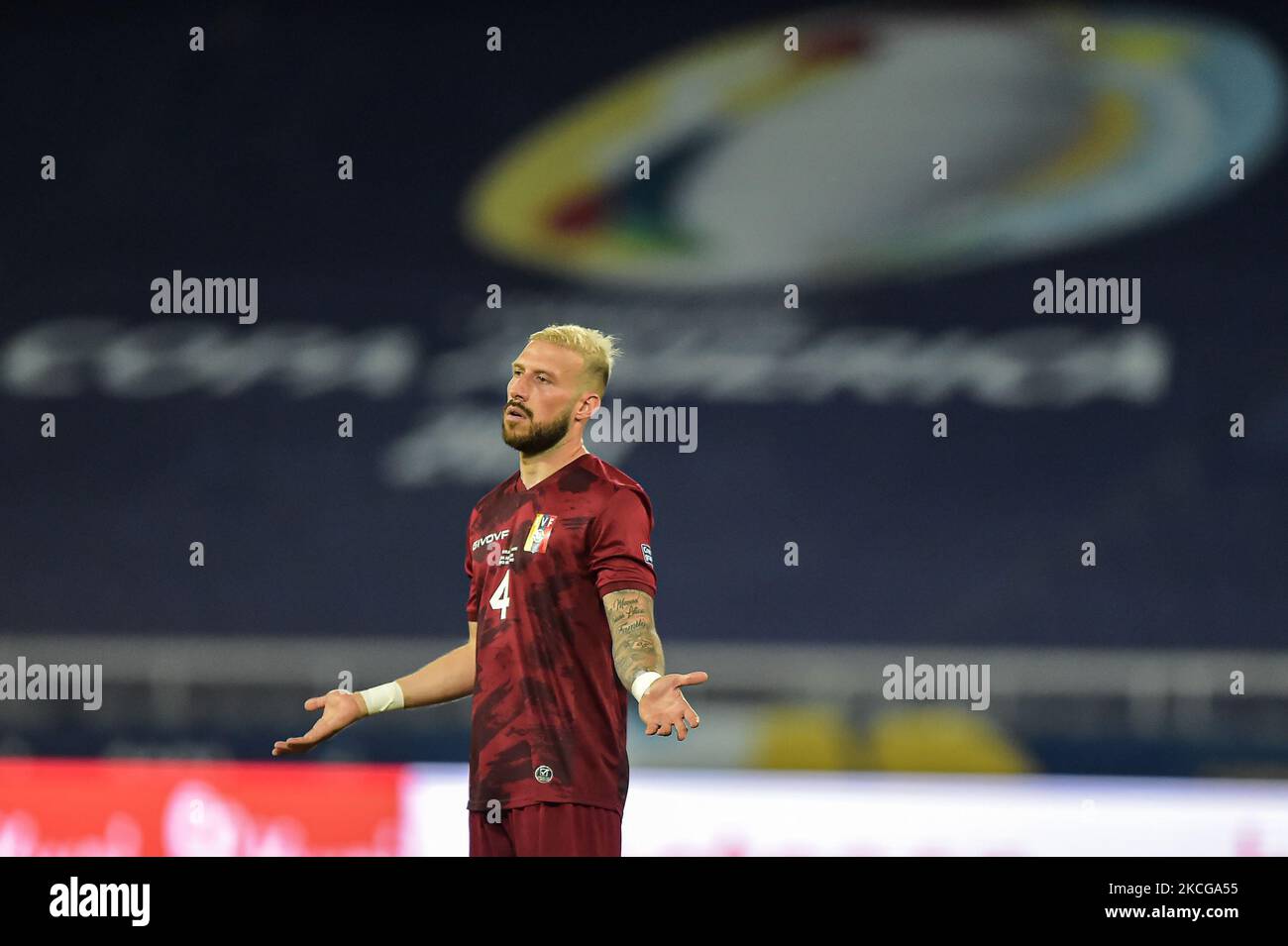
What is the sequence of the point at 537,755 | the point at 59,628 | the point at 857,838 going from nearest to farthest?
the point at 537,755 < the point at 857,838 < the point at 59,628

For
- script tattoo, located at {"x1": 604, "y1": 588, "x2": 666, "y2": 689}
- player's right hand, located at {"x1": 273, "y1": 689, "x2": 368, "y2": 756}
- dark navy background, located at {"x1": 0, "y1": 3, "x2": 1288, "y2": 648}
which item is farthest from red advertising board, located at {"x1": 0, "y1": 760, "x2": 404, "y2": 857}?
script tattoo, located at {"x1": 604, "y1": 588, "x2": 666, "y2": 689}

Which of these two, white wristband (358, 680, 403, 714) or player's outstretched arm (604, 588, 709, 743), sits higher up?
player's outstretched arm (604, 588, 709, 743)

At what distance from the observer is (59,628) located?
406 inches

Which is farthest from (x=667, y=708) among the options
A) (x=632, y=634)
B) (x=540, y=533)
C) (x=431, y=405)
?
(x=431, y=405)

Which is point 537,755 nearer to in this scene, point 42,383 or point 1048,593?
point 1048,593

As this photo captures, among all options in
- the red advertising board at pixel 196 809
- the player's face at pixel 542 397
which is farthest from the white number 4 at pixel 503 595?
the red advertising board at pixel 196 809

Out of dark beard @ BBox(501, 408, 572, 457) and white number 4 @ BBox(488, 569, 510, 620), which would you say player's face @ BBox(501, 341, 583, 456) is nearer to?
dark beard @ BBox(501, 408, 572, 457)

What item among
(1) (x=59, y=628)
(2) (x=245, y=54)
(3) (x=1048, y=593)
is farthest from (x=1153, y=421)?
(1) (x=59, y=628)

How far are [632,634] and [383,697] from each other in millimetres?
791

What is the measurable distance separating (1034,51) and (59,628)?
697 centimetres

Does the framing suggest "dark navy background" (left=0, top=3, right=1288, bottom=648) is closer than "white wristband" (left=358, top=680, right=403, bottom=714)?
No

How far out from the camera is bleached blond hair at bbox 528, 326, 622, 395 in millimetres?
4332

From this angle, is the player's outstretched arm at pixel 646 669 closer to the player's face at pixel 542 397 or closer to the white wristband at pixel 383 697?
the player's face at pixel 542 397

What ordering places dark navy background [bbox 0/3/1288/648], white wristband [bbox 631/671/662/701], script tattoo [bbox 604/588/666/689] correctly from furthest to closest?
dark navy background [bbox 0/3/1288/648]
script tattoo [bbox 604/588/666/689]
white wristband [bbox 631/671/662/701]
